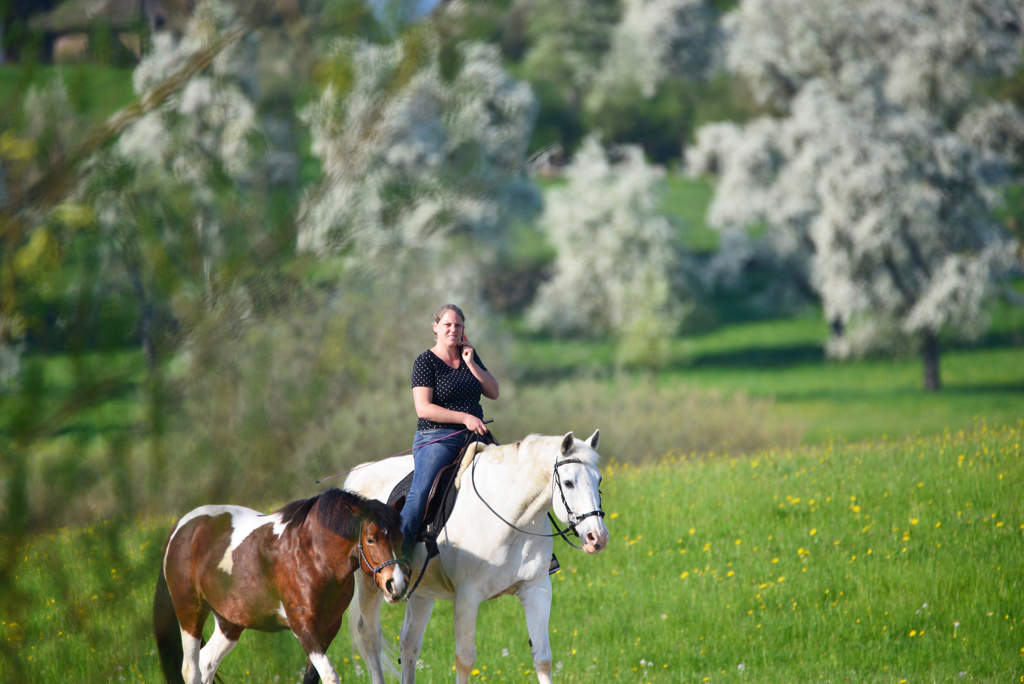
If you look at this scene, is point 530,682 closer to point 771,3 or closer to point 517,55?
point 517,55

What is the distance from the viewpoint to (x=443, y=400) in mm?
5777

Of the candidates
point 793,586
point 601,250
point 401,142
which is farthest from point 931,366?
point 401,142

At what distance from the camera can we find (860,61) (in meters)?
31.8

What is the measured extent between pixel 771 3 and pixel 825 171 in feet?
28.0

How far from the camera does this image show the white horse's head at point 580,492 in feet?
Answer: 16.0

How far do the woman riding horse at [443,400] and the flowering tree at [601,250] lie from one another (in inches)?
1168

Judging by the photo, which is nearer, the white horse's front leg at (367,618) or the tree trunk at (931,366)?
the white horse's front leg at (367,618)

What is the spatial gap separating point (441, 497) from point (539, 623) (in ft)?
3.52

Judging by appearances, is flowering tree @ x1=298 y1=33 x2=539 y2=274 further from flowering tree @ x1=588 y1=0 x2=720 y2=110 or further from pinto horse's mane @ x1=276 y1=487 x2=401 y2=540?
flowering tree @ x1=588 y1=0 x2=720 y2=110

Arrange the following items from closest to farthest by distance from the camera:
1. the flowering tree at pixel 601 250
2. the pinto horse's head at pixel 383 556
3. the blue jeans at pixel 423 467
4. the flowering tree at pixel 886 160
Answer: the pinto horse's head at pixel 383 556
the blue jeans at pixel 423 467
the flowering tree at pixel 886 160
the flowering tree at pixel 601 250

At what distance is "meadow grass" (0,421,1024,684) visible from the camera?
23.0 ft

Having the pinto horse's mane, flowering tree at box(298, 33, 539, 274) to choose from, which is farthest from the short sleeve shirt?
flowering tree at box(298, 33, 539, 274)

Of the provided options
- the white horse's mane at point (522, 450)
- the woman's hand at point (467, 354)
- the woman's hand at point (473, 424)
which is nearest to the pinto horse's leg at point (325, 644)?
the white horse's mane at point (522, 450)

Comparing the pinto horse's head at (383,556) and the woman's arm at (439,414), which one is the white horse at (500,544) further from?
the pinto horse's head at (383,556)
